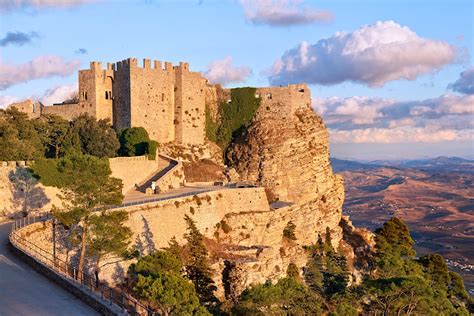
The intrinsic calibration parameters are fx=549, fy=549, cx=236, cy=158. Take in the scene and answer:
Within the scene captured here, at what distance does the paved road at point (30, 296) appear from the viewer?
66.5 feet

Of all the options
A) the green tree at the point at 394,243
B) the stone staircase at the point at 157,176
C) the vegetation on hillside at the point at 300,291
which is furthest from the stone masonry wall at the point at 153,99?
the green tree at the point at 394,243

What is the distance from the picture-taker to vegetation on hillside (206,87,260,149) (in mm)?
56844

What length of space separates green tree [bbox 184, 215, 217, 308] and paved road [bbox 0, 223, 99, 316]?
11.4 meters

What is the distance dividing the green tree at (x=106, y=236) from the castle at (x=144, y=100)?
74.8 feet

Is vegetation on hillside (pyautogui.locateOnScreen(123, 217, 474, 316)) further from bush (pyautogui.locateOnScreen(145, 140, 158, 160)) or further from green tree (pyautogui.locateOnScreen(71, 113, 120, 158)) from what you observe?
green tree (pyautogui.locateOnScreen(71, 113, 120, 158))

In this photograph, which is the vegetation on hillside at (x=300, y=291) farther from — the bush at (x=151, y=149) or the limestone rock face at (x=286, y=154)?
the bush at (x=151, y=149)

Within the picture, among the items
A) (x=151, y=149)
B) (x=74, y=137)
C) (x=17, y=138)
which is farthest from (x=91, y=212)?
(x=151, y=149)

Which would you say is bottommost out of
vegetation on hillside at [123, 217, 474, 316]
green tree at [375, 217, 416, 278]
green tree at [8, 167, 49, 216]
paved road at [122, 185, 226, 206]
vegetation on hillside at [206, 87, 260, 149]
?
green tree at [375, 217, 416, 278]

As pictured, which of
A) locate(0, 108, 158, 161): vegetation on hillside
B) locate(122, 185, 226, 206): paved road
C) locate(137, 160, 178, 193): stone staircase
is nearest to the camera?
locate(122, 185, 226, 206): paved road

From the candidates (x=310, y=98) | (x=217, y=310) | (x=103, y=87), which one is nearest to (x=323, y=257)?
(x=310, y=98)

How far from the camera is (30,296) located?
70.4 ft

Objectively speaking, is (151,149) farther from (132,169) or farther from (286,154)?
(286,154)

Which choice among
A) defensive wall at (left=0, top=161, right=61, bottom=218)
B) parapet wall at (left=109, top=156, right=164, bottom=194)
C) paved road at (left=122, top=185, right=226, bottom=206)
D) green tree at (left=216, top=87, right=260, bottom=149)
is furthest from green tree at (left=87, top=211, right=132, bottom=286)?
green tree at (left=216, top=87, right=260, bottom=149)

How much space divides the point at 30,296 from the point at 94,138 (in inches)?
1031
